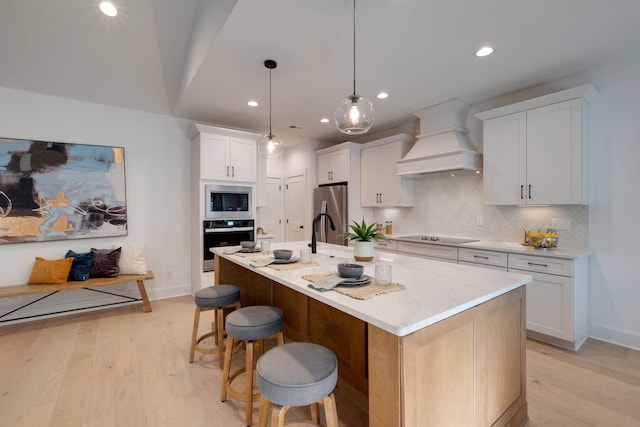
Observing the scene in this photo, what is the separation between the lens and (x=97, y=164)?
12.3ft

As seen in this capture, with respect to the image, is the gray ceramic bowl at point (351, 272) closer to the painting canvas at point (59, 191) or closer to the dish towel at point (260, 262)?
the dish towel at point (260, 262)

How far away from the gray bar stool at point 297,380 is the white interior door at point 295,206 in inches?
157

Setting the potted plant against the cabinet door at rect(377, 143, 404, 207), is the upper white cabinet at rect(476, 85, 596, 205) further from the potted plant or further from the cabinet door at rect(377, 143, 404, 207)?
the potted plant

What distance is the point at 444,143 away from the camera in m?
3.68

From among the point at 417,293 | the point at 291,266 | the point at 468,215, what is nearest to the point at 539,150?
the point at 468,215

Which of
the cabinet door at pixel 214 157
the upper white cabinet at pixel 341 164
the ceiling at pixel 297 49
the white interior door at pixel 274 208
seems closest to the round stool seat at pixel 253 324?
the ceiling at pixel 297 49

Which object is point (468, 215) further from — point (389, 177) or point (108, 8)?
point (108, 8)

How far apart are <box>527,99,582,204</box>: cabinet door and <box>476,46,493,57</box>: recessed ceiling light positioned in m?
0.94

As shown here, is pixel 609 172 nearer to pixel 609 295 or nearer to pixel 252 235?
pixel 609 295

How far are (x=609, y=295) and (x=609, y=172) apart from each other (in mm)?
1228

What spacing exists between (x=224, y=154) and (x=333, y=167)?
1.87 m

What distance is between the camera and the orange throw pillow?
10.6ft

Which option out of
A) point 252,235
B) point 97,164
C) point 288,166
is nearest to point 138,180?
point 97,164

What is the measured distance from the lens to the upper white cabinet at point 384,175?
14.4ft
